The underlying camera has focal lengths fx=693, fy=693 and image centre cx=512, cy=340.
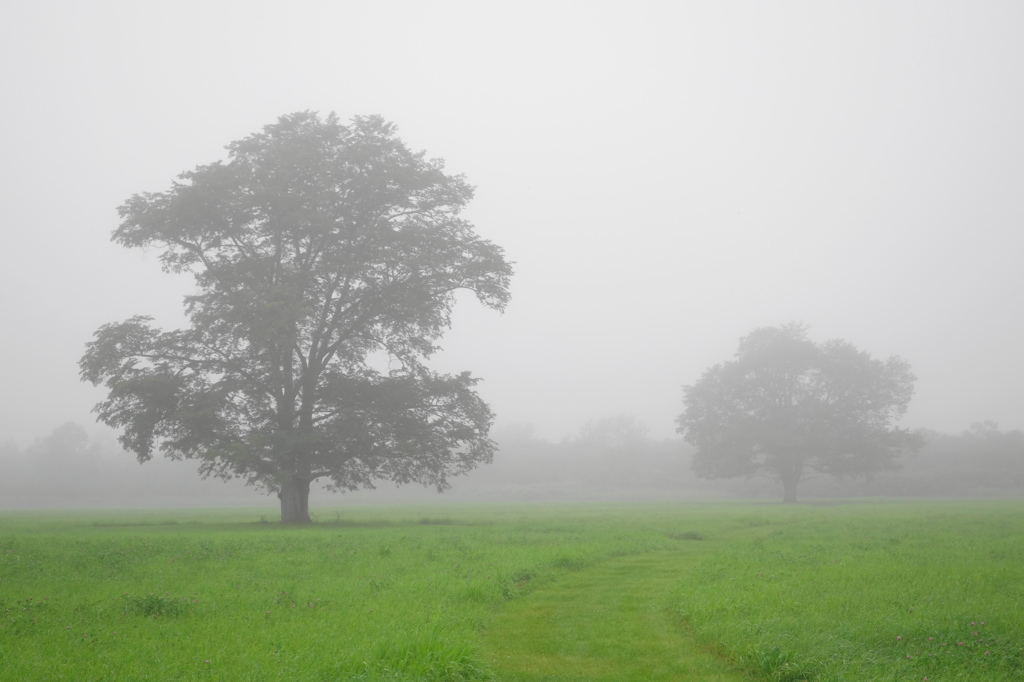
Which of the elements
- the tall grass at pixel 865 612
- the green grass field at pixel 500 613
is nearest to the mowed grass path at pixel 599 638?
the green grass field at pixel 500 613

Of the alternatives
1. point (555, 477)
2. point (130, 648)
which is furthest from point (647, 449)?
point (130, 648)

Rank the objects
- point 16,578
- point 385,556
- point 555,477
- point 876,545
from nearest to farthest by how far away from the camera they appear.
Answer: point 16,578, point 385,556, point 876,545, point 555,477

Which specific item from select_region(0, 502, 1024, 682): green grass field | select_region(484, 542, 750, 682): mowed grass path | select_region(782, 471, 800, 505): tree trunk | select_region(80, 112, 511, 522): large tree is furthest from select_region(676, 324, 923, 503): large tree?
select_region(484, 542, 750, 682): mowed grass path

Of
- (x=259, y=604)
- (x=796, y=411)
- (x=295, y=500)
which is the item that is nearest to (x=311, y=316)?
(x=295, y=500)

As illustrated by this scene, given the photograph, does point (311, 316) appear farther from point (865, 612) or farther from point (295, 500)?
point (865, 612)

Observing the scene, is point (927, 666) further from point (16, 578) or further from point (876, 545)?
point (16, 578)

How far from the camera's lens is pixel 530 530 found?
28453 millimetres

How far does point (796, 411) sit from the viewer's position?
218 feet

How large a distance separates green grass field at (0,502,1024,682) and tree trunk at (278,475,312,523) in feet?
43.3

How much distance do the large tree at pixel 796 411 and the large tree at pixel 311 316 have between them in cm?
3901

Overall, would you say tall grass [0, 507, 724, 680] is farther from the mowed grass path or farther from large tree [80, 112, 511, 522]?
large tree [80, 112, 511, 522]

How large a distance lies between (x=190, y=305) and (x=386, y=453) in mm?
12223

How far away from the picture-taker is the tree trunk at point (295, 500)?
34062mm

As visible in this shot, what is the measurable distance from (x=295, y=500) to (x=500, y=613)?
2429cm
